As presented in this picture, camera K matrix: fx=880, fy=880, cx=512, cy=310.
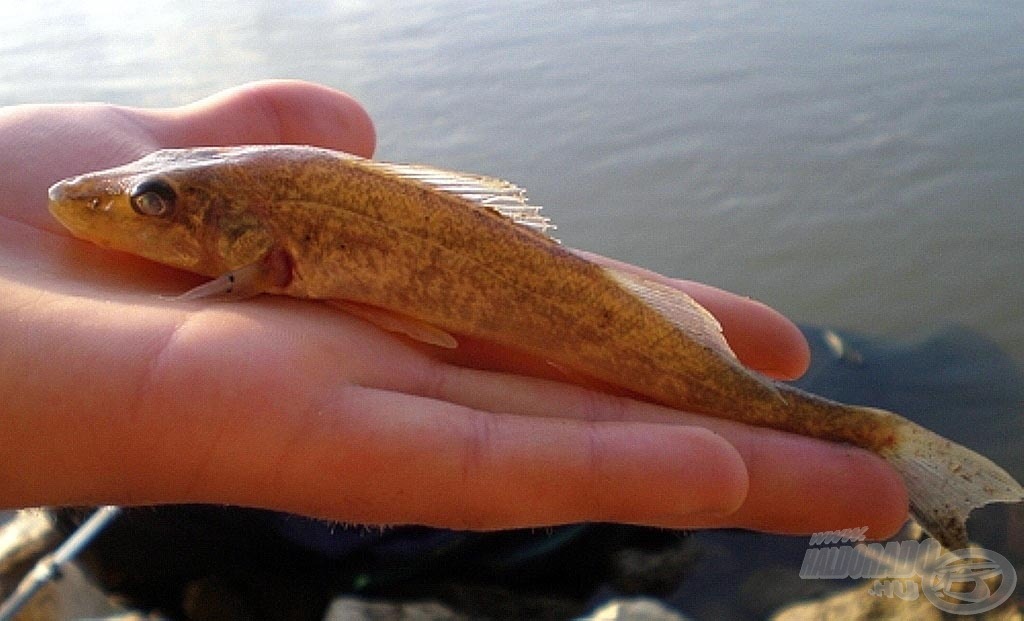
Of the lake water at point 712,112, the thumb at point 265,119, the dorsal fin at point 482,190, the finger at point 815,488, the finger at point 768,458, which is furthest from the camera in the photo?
the lake water at point 712,112

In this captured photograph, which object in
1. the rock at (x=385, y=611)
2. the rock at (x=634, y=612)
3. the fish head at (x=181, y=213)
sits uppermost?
the fish head at (x=181, y=213)

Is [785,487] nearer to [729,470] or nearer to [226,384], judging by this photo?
[729,470]

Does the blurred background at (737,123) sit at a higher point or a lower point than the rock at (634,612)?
higher

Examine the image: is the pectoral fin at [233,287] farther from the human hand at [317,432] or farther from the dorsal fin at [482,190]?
the dorsal fin at [482,190]

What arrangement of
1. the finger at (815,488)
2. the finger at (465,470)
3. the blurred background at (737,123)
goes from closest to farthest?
1. the finger at (465,470)
2. the finger at (815,488)
3. the blurred background at (737,123)

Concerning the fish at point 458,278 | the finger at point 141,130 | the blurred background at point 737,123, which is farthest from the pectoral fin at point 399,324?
the blurred background at point 737,123

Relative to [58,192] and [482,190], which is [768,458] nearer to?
[482,190]

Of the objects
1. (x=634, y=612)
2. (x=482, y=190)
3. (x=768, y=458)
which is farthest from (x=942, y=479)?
(x=482, y=190)
